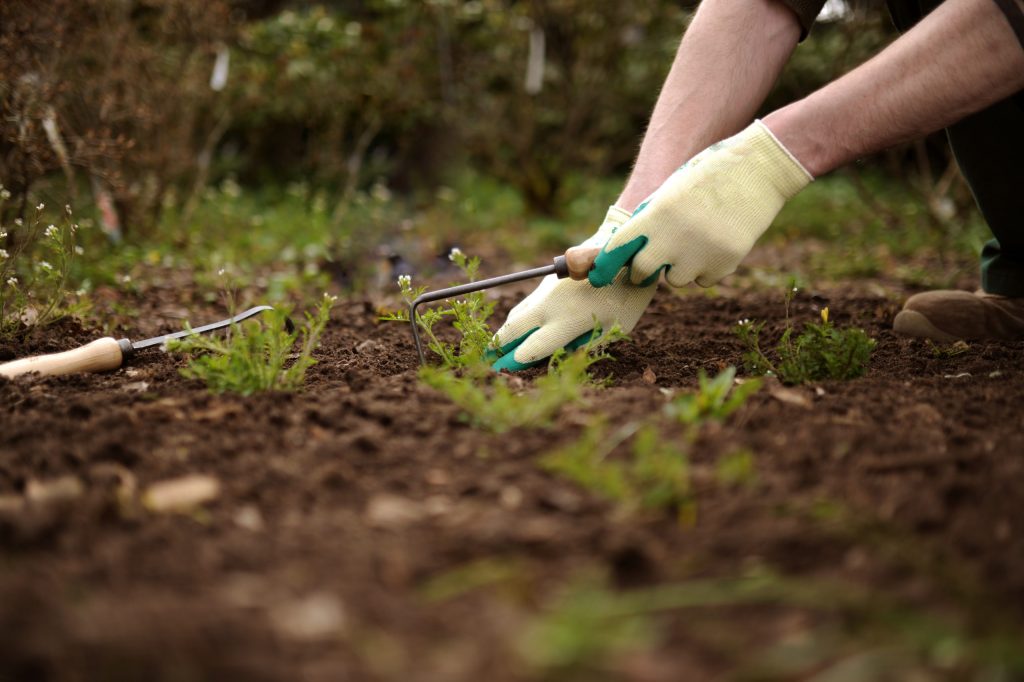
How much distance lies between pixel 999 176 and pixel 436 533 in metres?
2.40

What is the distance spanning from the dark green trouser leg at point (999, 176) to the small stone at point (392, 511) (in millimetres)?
2334

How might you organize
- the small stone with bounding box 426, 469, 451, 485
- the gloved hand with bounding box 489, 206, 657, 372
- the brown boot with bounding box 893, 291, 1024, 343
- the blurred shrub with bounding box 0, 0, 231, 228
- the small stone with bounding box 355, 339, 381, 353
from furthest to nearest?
the blurred shrub with bounding box 0, 0, 231, 228
the brown boot with bounding box 893, 291, 1024, 343
the small stone with bounding box 355, 339, 381, 353
the gloved hand with bounding box 489, 206, 657, 372
the small stone with bounding box 426, 469, 451, 485

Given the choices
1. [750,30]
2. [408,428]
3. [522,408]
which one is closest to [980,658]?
[522,408]

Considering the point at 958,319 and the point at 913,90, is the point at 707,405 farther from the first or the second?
the point at 958,319

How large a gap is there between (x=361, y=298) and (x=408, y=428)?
2.15 m

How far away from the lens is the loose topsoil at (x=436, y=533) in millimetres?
895

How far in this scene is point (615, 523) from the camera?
3.75ft

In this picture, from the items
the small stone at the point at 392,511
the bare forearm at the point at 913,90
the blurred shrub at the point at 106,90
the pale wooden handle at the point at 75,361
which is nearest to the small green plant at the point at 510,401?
the small stone at the point at 392,511

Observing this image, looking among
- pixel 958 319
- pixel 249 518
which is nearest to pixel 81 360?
pixel 249 518

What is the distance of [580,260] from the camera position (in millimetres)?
2082

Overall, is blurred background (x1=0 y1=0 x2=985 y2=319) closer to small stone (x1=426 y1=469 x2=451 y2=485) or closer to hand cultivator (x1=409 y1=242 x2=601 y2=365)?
hand cultivator (x1=409 y1=242 x2=601 y2=365)

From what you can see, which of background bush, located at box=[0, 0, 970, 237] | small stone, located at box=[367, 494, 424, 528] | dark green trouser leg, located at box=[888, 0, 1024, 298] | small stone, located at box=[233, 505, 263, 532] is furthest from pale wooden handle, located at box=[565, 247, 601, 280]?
background bush, located at box=[0, 0, 970, 237]

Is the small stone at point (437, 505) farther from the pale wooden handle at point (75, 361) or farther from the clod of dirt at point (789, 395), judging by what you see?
the pale wooden handle at point (75, 361)

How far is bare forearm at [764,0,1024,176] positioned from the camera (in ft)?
5.93
